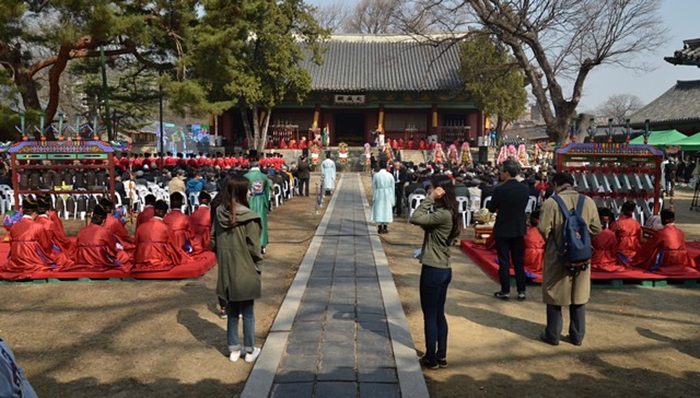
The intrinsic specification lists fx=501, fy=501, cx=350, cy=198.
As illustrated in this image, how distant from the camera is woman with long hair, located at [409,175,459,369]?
4.15m

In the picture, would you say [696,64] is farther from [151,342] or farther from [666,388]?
[151,342]

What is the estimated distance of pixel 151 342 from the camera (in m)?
4.89

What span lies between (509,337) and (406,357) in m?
1.29

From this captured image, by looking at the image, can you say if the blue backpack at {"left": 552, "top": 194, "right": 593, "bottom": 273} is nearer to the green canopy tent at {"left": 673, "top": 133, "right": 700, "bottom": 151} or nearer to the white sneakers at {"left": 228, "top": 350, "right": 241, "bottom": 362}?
the white sneakers at {"left": 228, "top": 350, "right": 241, "bottom": 362}

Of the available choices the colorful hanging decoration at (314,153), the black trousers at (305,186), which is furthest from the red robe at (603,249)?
the colorful hanging decoration at (314,153)

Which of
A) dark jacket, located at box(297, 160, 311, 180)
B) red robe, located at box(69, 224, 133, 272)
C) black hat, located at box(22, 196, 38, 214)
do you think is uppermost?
dark jacket, located at box(297, 160, 311, 180)

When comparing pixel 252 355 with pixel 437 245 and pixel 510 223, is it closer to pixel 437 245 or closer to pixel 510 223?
pixel 437 245

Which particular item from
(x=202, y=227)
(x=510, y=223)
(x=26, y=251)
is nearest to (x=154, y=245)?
(x=202, y=227)

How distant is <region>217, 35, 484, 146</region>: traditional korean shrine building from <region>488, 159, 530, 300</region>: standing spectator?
1104 inches

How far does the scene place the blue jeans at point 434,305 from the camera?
417cm

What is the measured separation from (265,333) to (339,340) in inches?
33.0

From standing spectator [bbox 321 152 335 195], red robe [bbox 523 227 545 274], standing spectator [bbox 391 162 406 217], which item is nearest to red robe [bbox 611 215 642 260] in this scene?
red robe [bbox 523 227 545 274]

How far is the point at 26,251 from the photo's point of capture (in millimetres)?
7094

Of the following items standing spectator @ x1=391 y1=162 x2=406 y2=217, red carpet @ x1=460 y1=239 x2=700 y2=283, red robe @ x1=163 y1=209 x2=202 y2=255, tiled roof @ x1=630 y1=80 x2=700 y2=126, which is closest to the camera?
red carpet @ x1=460 y1=239 x2=700 y2=283
